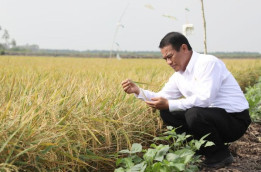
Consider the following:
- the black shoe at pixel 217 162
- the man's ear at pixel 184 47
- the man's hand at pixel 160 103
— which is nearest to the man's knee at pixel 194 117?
the man's hand at pixel 160 103

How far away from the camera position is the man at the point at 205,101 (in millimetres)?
2523

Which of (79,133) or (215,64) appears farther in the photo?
(215,64)

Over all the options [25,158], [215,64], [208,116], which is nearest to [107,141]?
[25,158]

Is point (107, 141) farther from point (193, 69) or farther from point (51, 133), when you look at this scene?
point (193, 69)

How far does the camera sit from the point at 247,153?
320 centimetres

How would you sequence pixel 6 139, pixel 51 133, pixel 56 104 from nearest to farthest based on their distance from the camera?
pixel 6 139
pixel 51 133
pixel 56 104

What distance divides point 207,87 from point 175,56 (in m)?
0.33

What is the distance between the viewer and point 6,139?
5.51 ft

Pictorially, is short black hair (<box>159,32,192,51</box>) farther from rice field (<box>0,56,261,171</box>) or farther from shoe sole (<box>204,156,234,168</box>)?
shoe sole (<box>204,156,234,168</box>)

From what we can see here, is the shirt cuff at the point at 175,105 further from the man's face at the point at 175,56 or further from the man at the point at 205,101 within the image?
the man's face at the point at 175,56

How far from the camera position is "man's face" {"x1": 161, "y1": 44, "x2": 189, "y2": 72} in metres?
2.58

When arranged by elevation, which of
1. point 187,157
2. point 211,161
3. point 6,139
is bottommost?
point 211,161

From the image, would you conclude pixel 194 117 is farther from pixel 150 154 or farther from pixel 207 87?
pixel 150 154

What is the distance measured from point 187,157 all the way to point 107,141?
0.54 meters
